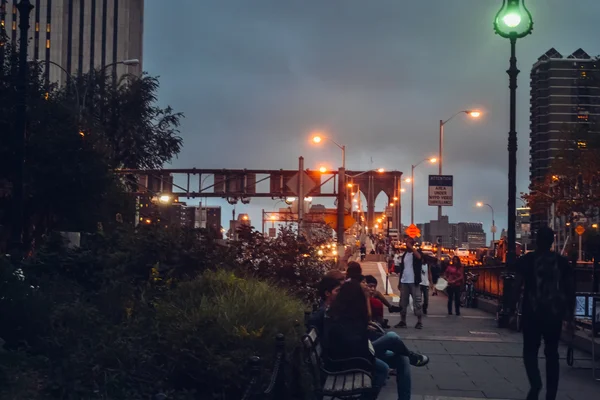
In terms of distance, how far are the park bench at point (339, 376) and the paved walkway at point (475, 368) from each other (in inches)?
70.0

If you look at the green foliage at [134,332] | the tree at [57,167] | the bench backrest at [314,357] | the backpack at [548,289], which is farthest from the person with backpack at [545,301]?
the tree at [57,167]

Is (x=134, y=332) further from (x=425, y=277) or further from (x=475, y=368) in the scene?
(x=425, y=277)

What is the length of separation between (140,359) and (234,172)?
41.5m

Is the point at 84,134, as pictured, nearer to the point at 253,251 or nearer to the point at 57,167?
the point at 57,167

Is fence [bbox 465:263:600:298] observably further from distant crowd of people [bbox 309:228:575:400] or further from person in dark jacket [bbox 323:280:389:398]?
person in dark jacket [bbox 323:280:389:398]

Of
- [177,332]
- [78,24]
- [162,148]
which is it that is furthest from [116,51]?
[177,332]

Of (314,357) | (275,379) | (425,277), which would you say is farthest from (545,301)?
(425,277)

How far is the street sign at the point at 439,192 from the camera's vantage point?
29.2 m

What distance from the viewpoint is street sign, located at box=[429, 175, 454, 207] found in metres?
29.2

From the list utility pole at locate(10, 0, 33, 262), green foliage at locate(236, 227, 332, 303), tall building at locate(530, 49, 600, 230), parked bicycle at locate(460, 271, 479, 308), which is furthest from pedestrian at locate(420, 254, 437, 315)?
tall building at locate(530, 49, 600, 230)

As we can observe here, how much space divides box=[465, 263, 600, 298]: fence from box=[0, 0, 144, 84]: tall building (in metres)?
84.2

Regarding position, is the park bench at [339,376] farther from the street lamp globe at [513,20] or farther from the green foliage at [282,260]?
the street lamp globe at [513,20]

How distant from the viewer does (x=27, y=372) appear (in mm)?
6230

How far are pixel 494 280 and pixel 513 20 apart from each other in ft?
31.9
